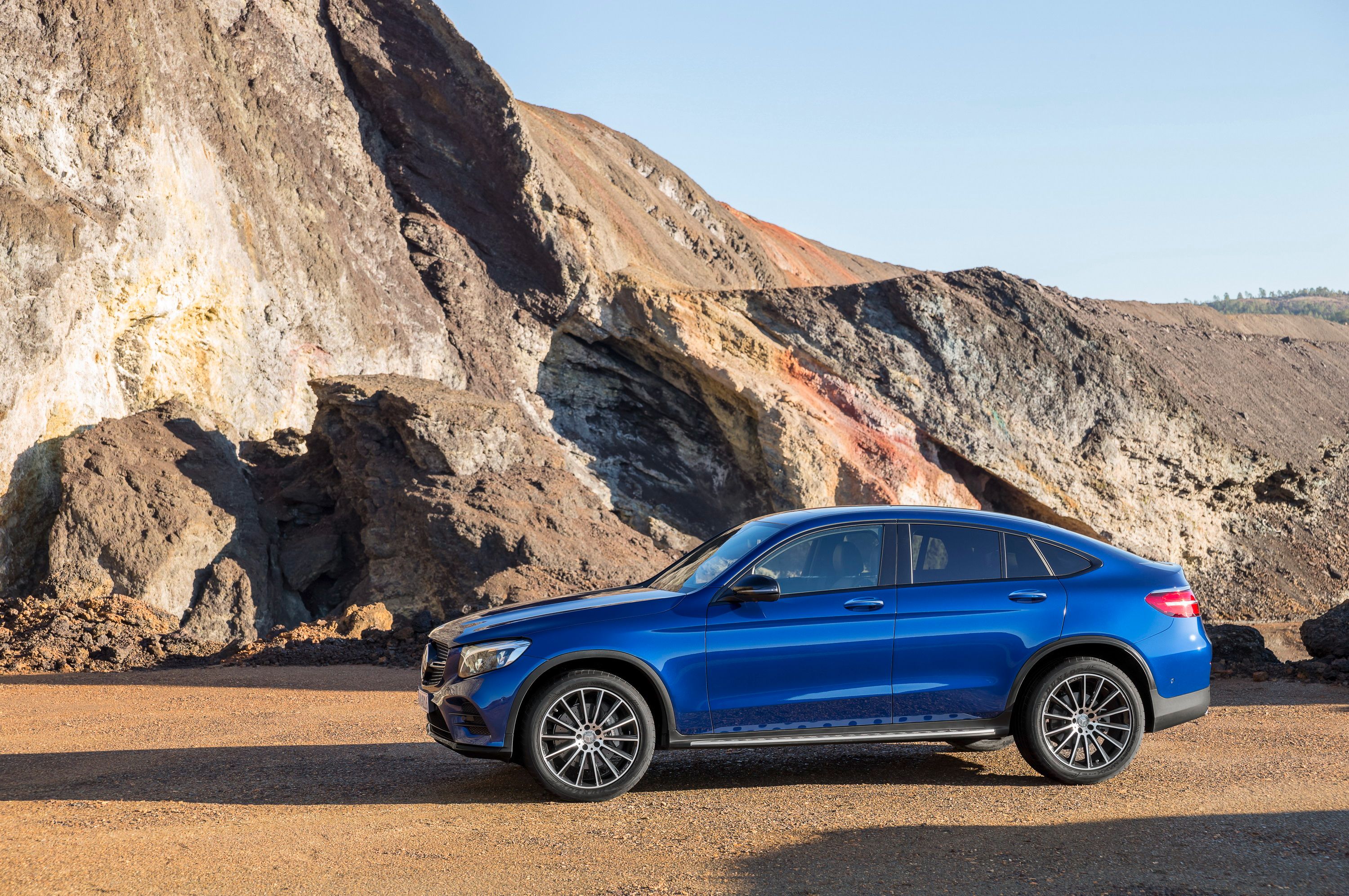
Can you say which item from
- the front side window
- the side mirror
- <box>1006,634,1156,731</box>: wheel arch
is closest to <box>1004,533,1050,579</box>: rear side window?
<box>1006,634,1156,731</box>: wheel arch

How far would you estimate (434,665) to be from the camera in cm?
657

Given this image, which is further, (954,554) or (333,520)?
(333,520)

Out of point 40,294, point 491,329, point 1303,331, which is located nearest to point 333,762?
point 40,294

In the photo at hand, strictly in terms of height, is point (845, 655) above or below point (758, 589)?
below

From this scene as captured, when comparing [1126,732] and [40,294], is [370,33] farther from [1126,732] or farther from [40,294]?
[1126,732]

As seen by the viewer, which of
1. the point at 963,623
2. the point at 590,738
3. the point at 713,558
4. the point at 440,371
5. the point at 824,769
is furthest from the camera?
the point at 440,371

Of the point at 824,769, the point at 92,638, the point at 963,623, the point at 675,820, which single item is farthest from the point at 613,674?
the point at 92,638

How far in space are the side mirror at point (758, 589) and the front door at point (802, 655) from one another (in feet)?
0.27

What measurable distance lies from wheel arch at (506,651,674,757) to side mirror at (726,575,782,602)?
0.66 m

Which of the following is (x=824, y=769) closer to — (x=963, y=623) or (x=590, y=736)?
(x=963, y=623)

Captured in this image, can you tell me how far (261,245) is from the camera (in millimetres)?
20688

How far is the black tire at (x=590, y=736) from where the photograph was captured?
6.11m

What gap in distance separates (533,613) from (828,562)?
1741 millimetres

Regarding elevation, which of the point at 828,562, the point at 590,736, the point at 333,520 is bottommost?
the point at 590,736
